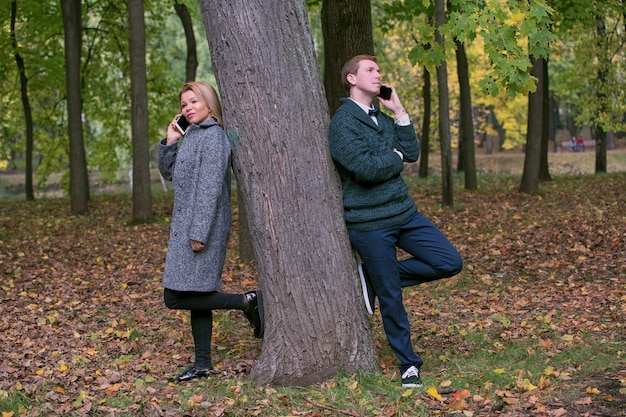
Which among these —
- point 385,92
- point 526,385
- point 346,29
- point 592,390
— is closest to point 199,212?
point 385,92

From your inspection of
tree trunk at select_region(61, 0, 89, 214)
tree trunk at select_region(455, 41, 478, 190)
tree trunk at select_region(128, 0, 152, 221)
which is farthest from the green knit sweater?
tree trunk at select_region(455, 41, 478, 190)

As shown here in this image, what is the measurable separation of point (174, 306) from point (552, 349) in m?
2.80

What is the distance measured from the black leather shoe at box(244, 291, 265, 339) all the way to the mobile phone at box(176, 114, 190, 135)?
1228 mm

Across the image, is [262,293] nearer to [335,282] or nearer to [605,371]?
[335,282]

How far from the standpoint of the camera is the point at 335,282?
487 cm

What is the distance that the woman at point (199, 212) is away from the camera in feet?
16.3

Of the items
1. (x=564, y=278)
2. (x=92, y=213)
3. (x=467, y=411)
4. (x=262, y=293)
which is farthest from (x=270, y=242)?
(x=92, y=213)

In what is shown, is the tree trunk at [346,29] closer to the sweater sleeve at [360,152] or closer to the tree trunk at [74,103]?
the sweater sleeve at [360,152]

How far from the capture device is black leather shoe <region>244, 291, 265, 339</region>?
206 inches

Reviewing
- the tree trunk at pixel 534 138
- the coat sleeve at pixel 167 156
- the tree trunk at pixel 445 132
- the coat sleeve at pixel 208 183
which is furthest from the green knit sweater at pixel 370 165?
the tree trunk at pixel 534 138

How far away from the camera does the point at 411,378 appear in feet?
15.9

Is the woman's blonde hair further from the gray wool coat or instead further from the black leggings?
the black leggings

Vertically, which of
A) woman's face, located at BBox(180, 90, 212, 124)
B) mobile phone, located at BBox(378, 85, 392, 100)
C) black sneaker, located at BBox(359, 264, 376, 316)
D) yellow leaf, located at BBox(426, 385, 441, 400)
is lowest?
yellow leaf, located at BBox(426, 385, 441, 400)

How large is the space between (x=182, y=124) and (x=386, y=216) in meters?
1.56
